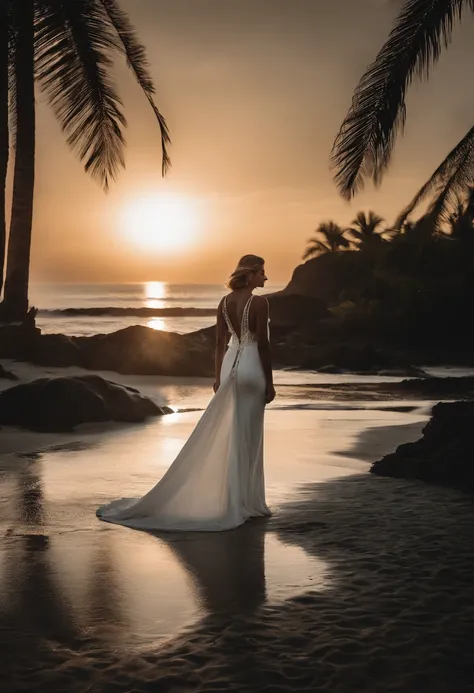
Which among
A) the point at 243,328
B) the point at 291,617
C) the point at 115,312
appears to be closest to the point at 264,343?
the point at 243,328

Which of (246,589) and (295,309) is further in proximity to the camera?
(295,309)

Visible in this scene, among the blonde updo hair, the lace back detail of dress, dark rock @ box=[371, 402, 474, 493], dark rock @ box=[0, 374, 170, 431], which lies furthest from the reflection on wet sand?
dark rock @ box=[0, 374, 170, 431]

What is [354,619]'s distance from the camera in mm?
4168

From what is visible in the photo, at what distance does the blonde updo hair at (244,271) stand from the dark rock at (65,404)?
4.86m

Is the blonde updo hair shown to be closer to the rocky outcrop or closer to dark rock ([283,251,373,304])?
the rocky outcrop

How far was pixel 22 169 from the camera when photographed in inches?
579

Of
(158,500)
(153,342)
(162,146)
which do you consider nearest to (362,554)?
(158,500)

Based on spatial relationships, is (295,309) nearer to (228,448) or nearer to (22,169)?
(22,169)

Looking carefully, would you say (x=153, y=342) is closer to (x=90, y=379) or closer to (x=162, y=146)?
(x=162, y=146)

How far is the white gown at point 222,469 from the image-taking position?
624 centimetres

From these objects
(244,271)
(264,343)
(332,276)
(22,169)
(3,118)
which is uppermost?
(332,276)

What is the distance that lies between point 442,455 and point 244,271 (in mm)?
2554

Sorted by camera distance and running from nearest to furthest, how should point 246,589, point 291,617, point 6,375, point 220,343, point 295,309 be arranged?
point 291,617
point 246,589
point 220,343
point 6,375
point 295,309

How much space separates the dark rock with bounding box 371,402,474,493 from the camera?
759 cm
